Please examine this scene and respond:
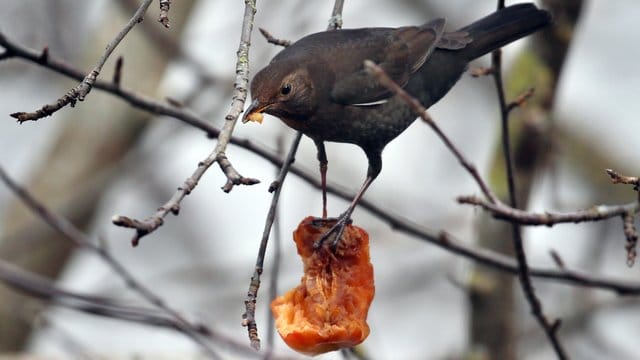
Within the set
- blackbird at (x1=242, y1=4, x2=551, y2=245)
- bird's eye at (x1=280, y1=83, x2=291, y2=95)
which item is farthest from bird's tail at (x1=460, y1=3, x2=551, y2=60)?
bird's eye at (x1=280, y1=83, x2=291, y2=95)

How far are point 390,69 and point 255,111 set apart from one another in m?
0.48

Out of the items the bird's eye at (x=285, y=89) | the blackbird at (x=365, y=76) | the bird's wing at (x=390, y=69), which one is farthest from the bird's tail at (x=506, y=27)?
the bird's eye at (x=285, y=89)

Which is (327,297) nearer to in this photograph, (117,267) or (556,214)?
(556,214)

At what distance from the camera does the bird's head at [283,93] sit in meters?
2.28

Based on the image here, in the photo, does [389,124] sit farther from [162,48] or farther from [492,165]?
[162,48]

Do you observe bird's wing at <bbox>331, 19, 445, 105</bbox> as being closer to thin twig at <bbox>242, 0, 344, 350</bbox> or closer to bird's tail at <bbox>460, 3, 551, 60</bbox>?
bird's tail at <bbox>460, 3, 551, 60</bbox>

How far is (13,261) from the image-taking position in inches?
213

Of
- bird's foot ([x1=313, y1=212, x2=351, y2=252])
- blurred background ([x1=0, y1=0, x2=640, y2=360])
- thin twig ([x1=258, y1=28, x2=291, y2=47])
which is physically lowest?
bird's foot ([x1=313, y1=212, x2=351, y2=252])

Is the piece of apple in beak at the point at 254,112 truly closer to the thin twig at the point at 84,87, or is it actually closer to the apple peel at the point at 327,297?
the apple peel at the point at 327,297

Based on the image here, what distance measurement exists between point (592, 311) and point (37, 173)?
3.03 metres

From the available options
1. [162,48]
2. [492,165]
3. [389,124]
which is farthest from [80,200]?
[389,124]

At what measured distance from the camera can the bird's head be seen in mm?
2283

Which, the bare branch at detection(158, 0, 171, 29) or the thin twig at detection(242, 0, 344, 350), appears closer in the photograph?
the bare branch at detection(158, 0, 171, 29)

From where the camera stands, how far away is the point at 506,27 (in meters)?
2.72
